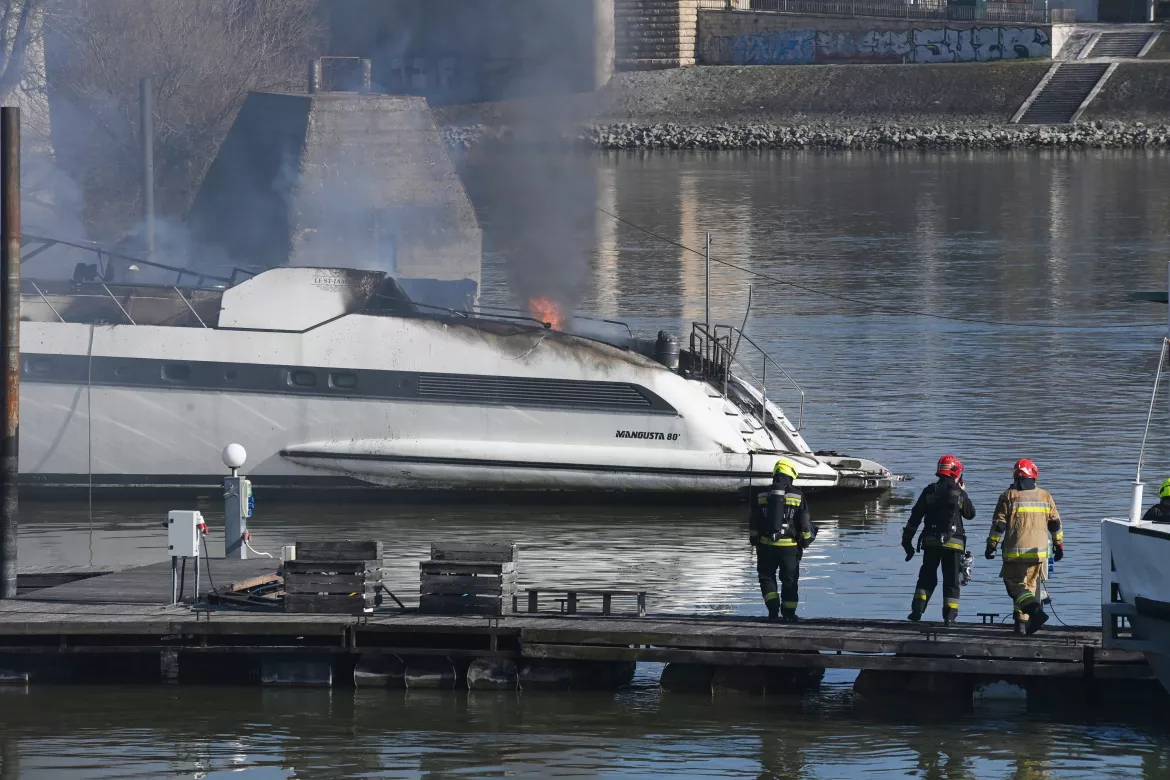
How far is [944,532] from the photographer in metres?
17.8

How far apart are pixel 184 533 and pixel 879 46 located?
4205 inches

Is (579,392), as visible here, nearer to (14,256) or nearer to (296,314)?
(296,314)

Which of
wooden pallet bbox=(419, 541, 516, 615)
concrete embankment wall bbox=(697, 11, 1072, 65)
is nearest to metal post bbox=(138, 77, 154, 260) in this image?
wooden pallet bbox=(419, 541, 516, 615)

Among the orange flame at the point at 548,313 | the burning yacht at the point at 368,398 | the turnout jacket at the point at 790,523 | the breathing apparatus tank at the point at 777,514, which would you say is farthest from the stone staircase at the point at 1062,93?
the breathing apparatus tank at the point at 777,514

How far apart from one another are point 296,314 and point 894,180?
68.9 metres

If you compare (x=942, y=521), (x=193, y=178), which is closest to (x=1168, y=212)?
(x=193, y=178)

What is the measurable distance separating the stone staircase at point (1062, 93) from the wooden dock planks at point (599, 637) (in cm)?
9788

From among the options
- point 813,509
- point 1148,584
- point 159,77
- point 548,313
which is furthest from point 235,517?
point 159,77

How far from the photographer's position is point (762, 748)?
17047 millimetres

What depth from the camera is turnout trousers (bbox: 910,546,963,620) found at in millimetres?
17844

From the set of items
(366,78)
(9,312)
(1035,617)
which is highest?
(366,78)

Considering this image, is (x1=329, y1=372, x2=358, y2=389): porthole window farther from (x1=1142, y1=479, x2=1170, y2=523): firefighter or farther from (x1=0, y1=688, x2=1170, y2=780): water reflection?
(x1=1142, y1=479, x2=1170, y2=523): firefighter

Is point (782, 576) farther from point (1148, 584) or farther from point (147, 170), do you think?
point (147, 170)

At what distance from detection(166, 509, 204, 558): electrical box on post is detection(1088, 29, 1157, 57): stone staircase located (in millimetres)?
102126
